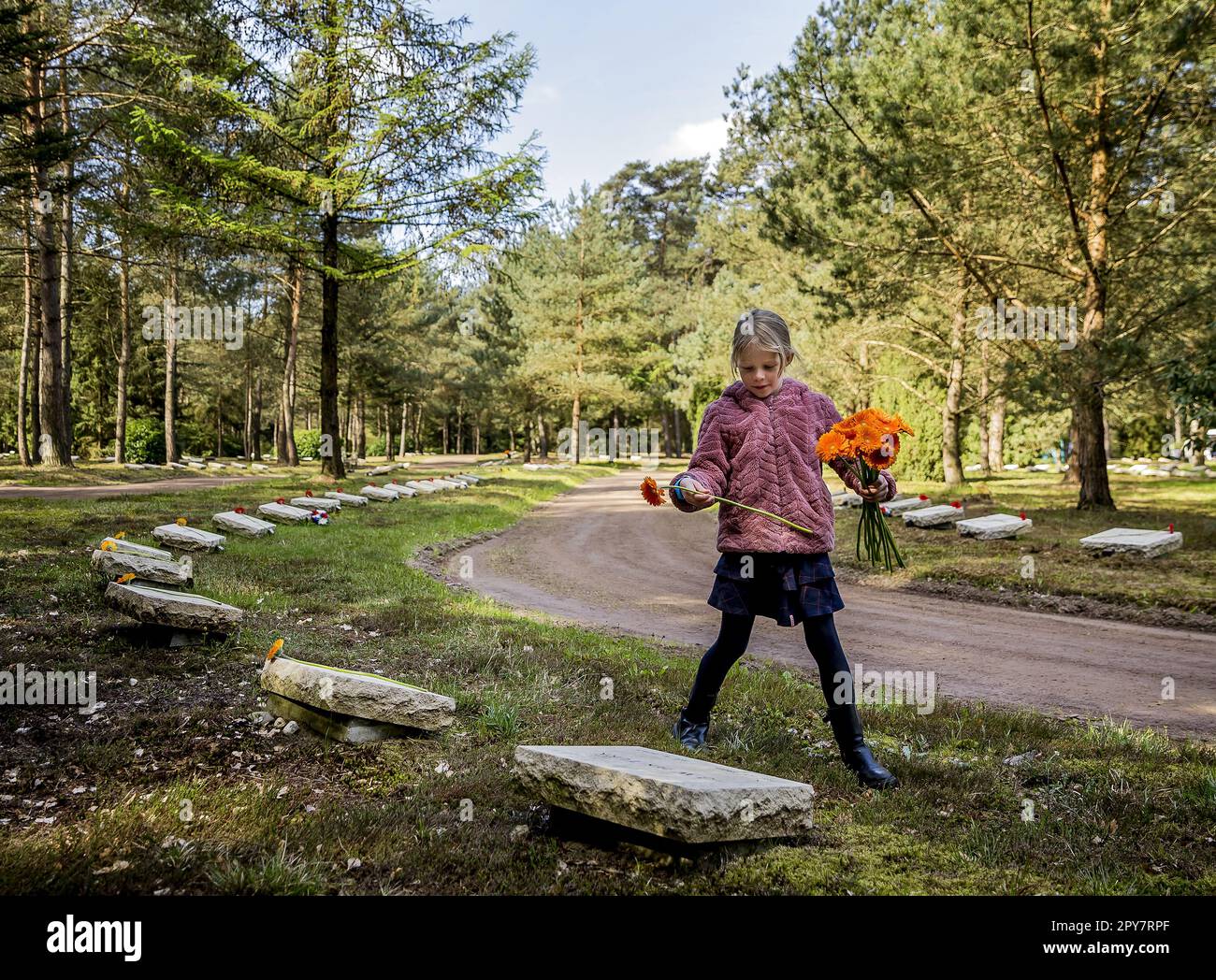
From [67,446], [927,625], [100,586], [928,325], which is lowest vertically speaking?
[927,625]

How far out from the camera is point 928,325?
69.6ft

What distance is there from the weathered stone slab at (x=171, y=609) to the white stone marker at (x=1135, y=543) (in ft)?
35.3

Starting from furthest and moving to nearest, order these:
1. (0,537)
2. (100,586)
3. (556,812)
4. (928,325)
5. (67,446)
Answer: (928,325) < (67,446) < (0,537) < (100,586) < (556,812)

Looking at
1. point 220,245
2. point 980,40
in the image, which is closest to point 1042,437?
point 980,40

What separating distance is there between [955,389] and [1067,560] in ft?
36.6

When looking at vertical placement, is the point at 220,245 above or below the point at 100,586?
above

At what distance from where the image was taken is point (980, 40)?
1150 cm

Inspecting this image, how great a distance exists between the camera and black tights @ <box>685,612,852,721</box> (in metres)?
3.31

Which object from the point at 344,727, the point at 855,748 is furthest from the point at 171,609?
the point at 855,748

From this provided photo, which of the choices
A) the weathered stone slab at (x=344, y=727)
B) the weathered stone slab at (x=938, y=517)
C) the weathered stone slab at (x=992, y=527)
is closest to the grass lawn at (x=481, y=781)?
the weathered stone slab at (x=344, y=727)

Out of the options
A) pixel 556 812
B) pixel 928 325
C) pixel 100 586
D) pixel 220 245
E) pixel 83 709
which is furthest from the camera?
pixel 928 325
